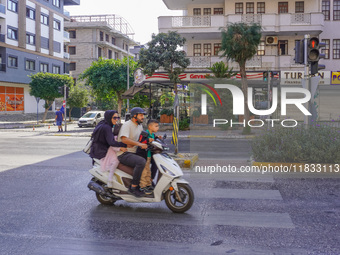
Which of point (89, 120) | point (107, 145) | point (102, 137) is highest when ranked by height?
point (102, 137)

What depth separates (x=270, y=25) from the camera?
31.6 meters

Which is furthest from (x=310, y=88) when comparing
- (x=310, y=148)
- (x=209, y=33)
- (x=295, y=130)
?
(x=209, y=33)

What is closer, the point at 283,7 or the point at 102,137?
the point at 102,137

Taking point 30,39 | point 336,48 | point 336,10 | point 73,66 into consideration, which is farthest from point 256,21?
point 73,66

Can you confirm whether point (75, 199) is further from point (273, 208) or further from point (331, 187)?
point (331, 187)

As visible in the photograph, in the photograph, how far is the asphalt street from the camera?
15.8 feet

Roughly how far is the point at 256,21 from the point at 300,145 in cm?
2363

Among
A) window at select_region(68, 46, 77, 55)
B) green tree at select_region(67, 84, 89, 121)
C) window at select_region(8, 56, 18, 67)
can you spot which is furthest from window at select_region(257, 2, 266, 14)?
window at select_region(68, 46, 77, 55)

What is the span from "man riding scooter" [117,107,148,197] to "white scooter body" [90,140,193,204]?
141 millimetres

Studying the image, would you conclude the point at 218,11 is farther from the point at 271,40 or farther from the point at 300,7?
the point at 300,7

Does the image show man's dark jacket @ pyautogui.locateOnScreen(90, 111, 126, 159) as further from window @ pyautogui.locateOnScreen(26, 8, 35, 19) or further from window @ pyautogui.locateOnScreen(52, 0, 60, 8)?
window @ pyautogui.locateOnScreen(52, 0, 60, 8)

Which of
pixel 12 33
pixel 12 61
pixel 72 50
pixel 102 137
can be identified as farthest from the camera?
pixel 72 50

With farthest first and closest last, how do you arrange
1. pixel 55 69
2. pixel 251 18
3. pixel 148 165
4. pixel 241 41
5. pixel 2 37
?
pixel 55 69
pixel 2 37
pixel 251 18
pixel 241 41
pixel 148 165

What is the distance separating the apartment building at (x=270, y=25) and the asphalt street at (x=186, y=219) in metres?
24.3
